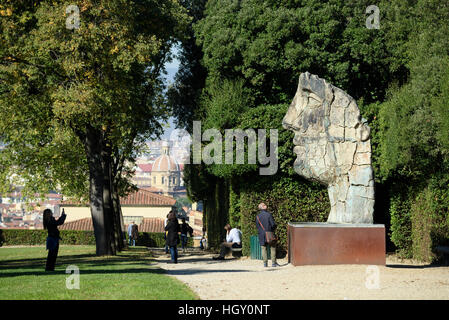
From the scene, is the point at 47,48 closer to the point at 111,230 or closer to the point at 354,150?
the point at 111,230

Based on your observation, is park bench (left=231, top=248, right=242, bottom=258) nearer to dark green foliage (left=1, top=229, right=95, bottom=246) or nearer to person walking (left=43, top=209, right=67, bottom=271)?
person walking (left=43, top=209, right=67, bottom=271)

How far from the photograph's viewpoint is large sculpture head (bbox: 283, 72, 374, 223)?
17.1 m

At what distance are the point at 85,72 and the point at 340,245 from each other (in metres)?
11.6

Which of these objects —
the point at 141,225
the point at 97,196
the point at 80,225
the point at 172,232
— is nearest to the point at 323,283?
the point at 172,232

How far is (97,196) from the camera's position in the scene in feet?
80.5

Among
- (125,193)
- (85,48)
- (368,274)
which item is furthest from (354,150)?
(125,193)

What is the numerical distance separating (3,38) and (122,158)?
12.4 m

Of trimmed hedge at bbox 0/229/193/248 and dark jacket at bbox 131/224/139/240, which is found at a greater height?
dark jacket at bbox 131/224/139/240

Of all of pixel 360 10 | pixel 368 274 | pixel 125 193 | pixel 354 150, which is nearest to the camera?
pixel 368 274

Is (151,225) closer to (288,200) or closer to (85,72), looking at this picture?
(288,200)

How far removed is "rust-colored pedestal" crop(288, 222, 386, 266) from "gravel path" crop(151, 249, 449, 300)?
492 mm

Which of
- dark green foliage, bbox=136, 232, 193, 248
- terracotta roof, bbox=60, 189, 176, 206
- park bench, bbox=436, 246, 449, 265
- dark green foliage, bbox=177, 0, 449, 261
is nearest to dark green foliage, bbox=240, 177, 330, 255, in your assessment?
dark green foliage, bbox=177, 0, 449, 261

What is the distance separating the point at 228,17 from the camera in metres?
27.8

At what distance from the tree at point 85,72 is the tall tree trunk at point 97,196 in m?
0.04
